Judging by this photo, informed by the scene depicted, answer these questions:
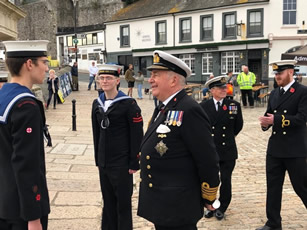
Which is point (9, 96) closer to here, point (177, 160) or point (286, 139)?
point (177, 160)

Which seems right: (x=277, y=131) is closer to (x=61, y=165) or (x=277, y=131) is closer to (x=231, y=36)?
(x=61, y=165)

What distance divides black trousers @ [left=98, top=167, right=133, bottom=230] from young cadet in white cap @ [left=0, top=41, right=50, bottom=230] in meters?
1.47

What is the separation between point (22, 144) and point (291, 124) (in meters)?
3.35

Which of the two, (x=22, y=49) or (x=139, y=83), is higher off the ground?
(x=22, y=49)

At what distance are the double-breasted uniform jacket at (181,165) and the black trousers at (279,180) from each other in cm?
213

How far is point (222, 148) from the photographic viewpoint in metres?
Result: 5.25

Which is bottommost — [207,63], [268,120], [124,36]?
[268,120]

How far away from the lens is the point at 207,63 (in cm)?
3406

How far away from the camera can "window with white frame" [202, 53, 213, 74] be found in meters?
33.8

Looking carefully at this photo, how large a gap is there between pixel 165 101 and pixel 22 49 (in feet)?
4.03

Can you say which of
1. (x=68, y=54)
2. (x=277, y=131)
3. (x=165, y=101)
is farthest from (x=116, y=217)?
(x=68, y=54)

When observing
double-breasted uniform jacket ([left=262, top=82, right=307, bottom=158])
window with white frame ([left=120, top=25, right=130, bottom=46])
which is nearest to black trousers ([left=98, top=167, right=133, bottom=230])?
double-breasted uniform jacket ([left=262, top=82, right=307, bottom=158])

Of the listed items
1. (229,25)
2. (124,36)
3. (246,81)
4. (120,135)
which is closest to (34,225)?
(120,135)

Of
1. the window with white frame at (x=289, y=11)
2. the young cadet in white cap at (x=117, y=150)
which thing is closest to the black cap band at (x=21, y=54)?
the young cadet in white cap at (x=117, y=150)
